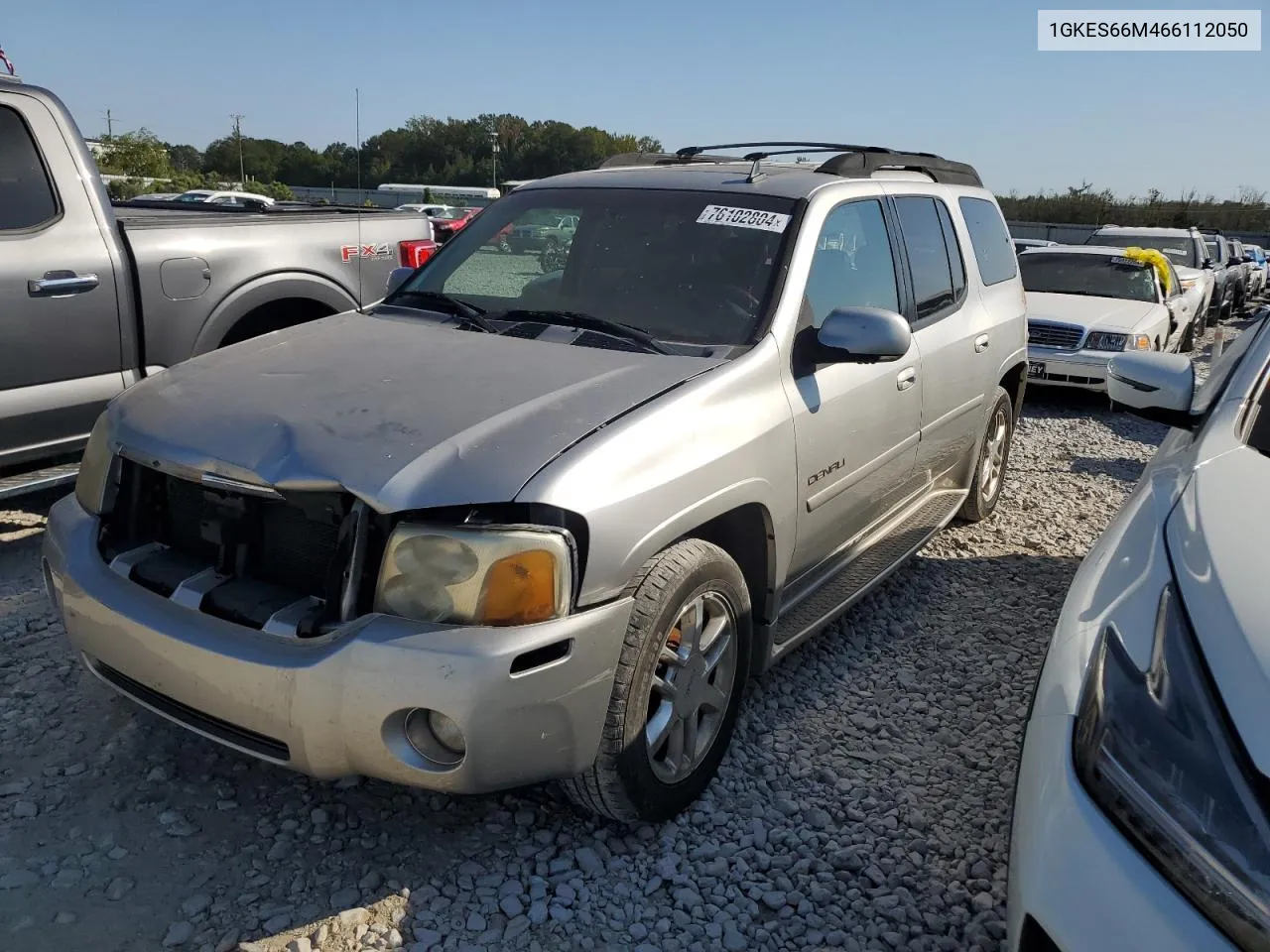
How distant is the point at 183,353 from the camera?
15.4 ft

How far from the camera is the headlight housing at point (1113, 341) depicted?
916 cm

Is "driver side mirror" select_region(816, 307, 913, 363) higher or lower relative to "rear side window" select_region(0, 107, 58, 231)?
lower

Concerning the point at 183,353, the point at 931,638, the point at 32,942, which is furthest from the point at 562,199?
the point at 32,942

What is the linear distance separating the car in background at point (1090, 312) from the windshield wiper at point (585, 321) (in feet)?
19.2

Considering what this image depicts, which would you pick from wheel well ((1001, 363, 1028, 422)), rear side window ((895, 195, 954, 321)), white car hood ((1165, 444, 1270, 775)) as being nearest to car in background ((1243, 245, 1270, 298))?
wheel well ((1001, 363, 1028, 422))

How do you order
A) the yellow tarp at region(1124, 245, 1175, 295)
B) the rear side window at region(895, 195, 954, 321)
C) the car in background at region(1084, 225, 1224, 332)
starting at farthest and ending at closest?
the car in background at region(1084, 225, 1224, 332) → the yellow tarp at region(1124, 245, 1175, 295) → the rear side window at region(895, 195, 954, 321)

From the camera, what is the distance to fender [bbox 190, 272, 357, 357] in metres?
4.74

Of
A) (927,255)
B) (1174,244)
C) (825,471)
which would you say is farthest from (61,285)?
(1174,244)

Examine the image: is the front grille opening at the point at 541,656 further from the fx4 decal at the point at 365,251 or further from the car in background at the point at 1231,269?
the car in background at the point at 1231,269

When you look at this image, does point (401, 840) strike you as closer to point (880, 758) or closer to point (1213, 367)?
point (880, 758)

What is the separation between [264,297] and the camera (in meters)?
4.97

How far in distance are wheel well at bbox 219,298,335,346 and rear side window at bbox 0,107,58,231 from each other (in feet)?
3.06

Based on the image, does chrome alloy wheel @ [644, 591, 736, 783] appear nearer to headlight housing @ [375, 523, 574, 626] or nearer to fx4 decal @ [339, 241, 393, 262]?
headlight housing @ [375, 523, 574, 626]

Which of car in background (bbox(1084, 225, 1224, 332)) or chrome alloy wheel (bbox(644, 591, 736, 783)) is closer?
chrome alloy wheel (bbox(644, 591, 736, 783))
